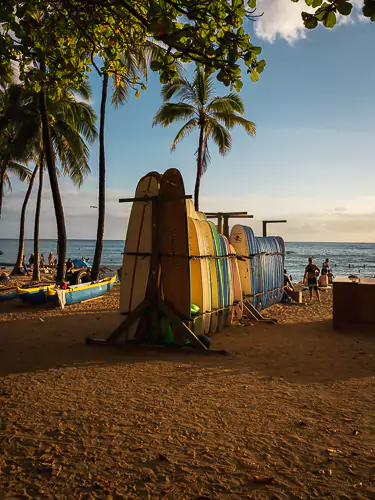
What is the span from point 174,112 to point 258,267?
10375 millimetres

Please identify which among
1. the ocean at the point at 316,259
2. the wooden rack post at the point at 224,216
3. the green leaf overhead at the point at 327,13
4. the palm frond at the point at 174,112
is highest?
the palm frond at the point at 174,112

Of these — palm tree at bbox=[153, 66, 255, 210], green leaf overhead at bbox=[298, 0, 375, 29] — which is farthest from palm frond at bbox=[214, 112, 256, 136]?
green leaf overhead at bbox=[298, 0, 375, 29]

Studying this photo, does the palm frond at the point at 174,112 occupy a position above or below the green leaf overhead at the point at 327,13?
above

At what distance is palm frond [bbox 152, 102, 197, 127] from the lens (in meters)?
19.0

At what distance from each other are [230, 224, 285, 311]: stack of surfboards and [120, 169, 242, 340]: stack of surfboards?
3.44 metres

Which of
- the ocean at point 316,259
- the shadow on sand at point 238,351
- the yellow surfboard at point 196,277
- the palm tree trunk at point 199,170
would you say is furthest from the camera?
the ocean at point 316,259

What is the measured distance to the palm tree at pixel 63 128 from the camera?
1717 cm

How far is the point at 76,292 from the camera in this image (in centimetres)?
1280

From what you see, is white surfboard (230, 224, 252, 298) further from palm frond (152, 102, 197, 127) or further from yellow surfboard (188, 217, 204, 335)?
palm frond (152, 102, 197, 127)

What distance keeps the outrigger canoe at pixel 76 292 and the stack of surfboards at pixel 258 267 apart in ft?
17.1

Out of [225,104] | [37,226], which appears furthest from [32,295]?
[225,104]

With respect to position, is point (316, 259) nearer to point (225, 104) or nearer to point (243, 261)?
point (225, 104)

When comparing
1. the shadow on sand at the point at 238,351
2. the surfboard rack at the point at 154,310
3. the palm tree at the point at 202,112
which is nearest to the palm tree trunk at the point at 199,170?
the palm tree at the point at 202,112

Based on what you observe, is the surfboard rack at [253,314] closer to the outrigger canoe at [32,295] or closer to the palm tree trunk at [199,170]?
the outrigger canoe at [32,295]
